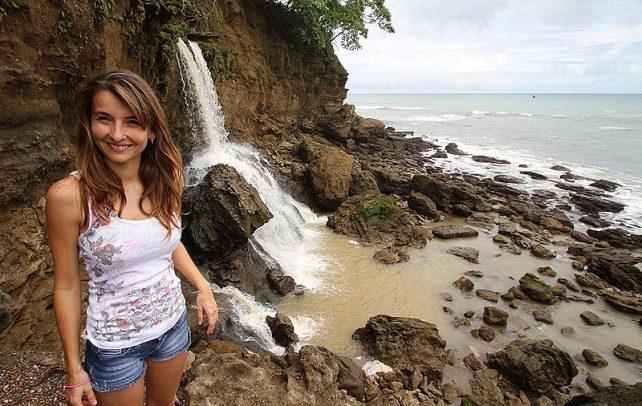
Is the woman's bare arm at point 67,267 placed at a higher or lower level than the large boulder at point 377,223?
higher

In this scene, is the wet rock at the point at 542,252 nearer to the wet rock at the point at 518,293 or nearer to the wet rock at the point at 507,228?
the wet rock at the point at 507,228

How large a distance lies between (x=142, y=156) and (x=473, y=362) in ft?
24.1

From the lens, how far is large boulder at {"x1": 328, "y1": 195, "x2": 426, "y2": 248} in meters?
12.1

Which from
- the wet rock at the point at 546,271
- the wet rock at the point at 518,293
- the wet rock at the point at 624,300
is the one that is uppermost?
the wet rock at the point at 518,293

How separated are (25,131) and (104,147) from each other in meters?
4.11

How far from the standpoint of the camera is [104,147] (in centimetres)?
173

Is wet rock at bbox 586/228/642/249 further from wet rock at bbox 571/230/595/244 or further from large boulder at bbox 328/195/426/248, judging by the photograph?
large boulder at bbox 328/195/426/248

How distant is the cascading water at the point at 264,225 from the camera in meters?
7.58

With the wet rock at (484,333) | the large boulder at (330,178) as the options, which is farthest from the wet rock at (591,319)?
the large boulder at (330,178)

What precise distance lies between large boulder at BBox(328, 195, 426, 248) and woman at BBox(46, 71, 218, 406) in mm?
10131

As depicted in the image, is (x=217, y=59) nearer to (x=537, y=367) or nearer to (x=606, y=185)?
(x=537, y=367)

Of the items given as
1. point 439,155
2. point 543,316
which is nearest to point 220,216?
point 543,316

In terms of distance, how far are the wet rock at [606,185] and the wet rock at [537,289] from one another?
47.1ft

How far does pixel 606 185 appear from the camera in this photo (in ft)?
66.8
